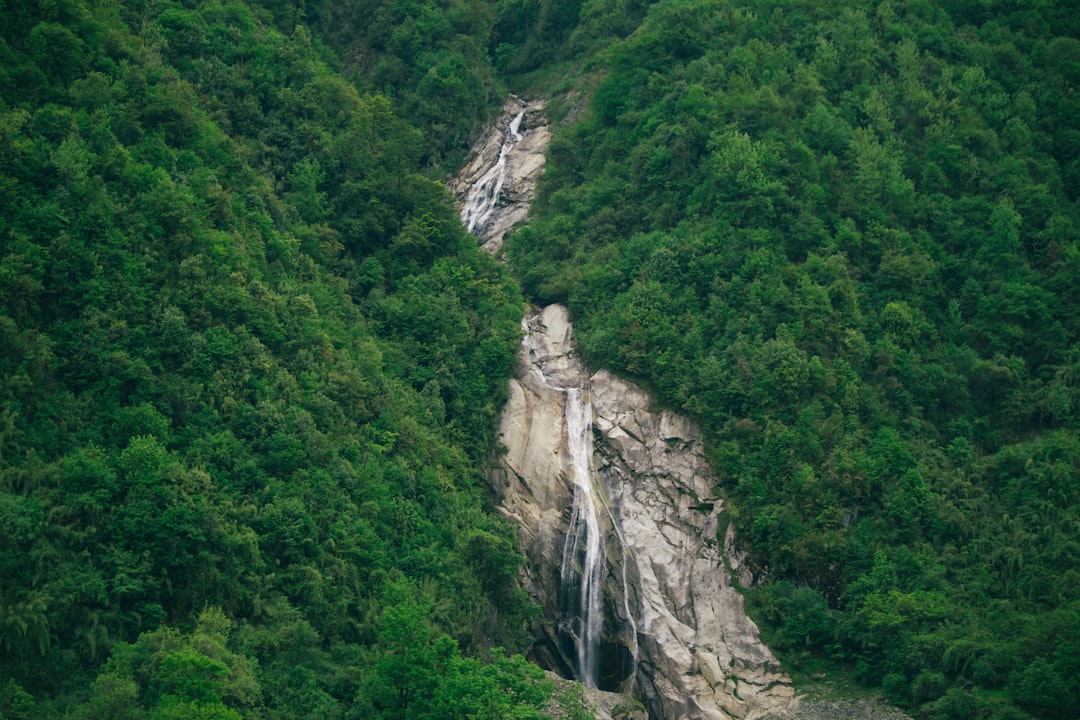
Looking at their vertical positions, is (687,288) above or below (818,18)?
below

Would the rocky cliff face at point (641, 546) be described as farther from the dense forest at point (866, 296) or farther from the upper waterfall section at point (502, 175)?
the upper waterfall section at point (502, 175)

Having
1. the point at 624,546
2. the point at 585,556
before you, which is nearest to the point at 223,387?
the point at 585,556

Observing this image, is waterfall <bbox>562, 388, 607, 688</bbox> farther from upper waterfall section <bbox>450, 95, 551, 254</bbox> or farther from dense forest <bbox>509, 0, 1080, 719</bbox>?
upper waterfall section <bbox>450, 95, 551, 254</bbox>

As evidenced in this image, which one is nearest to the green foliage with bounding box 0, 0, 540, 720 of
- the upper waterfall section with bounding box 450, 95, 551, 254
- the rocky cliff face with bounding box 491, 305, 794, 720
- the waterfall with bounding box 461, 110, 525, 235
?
the rocky cliff face with bounding box 491, 305, 794, 720

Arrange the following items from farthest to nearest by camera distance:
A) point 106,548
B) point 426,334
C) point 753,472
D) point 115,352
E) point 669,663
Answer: point 426,334 < point 753,472 < point 669,663 < point 115,352 < point 106,548

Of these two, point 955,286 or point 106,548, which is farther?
point 955,286

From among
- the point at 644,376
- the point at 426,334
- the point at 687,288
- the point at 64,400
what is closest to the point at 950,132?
the point at 687,288

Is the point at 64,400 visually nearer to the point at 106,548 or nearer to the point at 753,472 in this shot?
the point at 106,548
